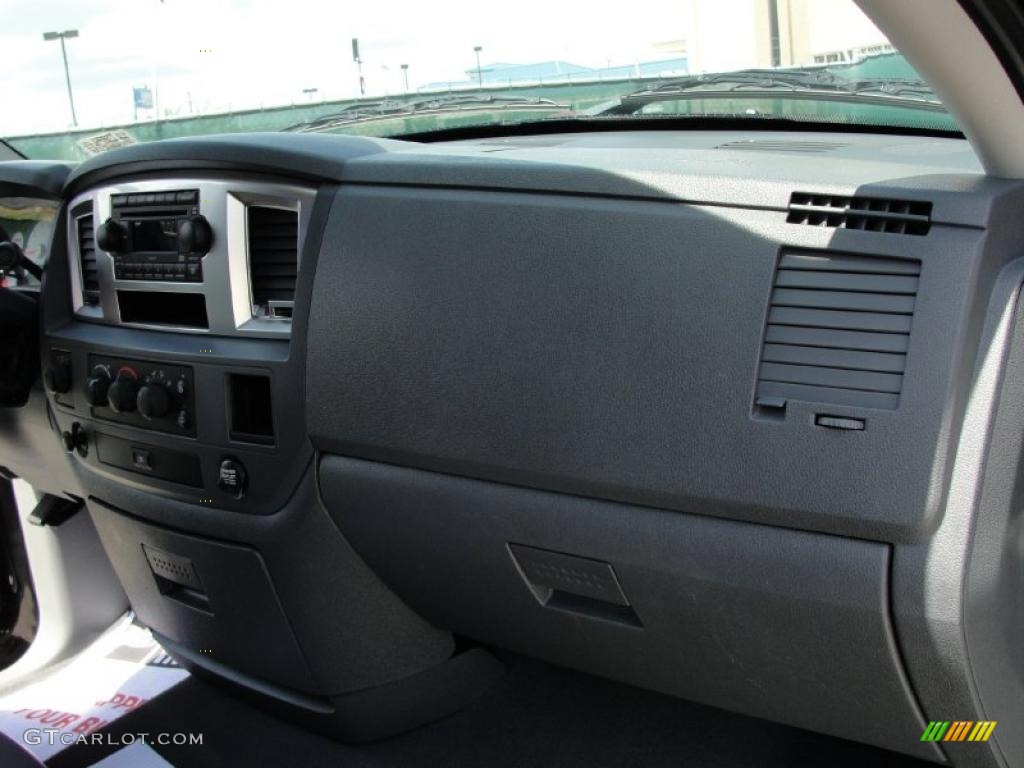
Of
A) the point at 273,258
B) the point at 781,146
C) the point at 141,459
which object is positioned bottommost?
the point at 141,459

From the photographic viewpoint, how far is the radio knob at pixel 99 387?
2.34 metres

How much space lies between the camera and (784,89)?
232 centimetres

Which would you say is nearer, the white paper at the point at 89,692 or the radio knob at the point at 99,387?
the radio knob at the point at 99,387

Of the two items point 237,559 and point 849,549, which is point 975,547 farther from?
point 237,559

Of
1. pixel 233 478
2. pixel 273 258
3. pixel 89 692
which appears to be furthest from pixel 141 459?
pixel 89 692

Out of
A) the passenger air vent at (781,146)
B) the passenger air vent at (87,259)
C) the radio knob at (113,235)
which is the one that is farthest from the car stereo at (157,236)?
the passenger air vent at (781,146)

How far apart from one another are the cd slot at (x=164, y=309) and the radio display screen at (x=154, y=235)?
0.09 metres

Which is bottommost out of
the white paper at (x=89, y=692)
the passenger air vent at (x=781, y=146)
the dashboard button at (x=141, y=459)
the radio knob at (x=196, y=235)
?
the white paper at (x=89, y=692)

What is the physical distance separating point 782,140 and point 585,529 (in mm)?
986

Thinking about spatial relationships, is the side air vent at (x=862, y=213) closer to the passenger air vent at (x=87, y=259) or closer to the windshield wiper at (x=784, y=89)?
the windshield wiper at (x=784, y=89)

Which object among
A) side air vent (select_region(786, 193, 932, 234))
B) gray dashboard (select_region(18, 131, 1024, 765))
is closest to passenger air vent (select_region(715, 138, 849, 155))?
gray dashboard (select_region(18, 131, 1024, 765))

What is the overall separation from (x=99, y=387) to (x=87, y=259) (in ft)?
1.17

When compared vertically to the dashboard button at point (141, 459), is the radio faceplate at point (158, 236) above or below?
above

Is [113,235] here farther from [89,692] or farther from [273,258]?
[89,692]
